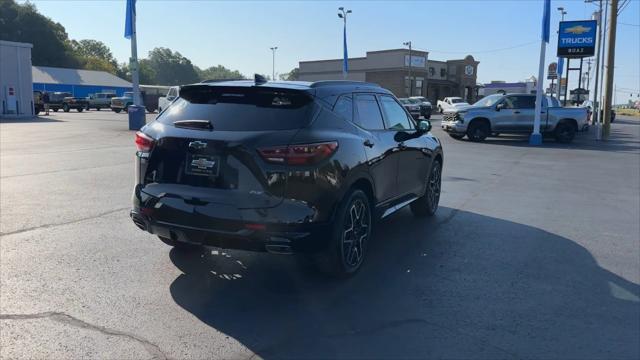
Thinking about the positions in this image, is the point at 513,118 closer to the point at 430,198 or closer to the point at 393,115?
the point at 430,198

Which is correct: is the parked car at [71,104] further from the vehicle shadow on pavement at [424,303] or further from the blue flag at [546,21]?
the vehicle shadow on pavement at [424,303]

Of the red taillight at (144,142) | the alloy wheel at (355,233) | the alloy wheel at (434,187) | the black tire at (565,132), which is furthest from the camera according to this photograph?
the black tire at (565,132)

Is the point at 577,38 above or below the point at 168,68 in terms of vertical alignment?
below

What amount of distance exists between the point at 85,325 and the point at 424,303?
264cm

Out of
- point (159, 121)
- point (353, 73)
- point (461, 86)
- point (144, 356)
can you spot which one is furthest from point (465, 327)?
point (461, 86)

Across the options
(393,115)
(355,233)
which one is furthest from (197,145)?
(393,115)

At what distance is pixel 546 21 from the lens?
66.5 feet

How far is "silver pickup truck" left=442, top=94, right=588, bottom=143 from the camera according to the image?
21.9 m

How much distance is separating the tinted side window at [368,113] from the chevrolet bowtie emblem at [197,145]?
1650 millimetres

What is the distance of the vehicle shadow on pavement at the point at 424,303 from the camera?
3.72m

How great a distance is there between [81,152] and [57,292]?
436 inches

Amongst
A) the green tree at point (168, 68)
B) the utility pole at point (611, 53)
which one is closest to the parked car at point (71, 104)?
the utility pole at point (611, 53)

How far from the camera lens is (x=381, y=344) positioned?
370 cm

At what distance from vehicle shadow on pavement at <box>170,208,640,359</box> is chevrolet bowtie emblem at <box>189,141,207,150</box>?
125 cm
